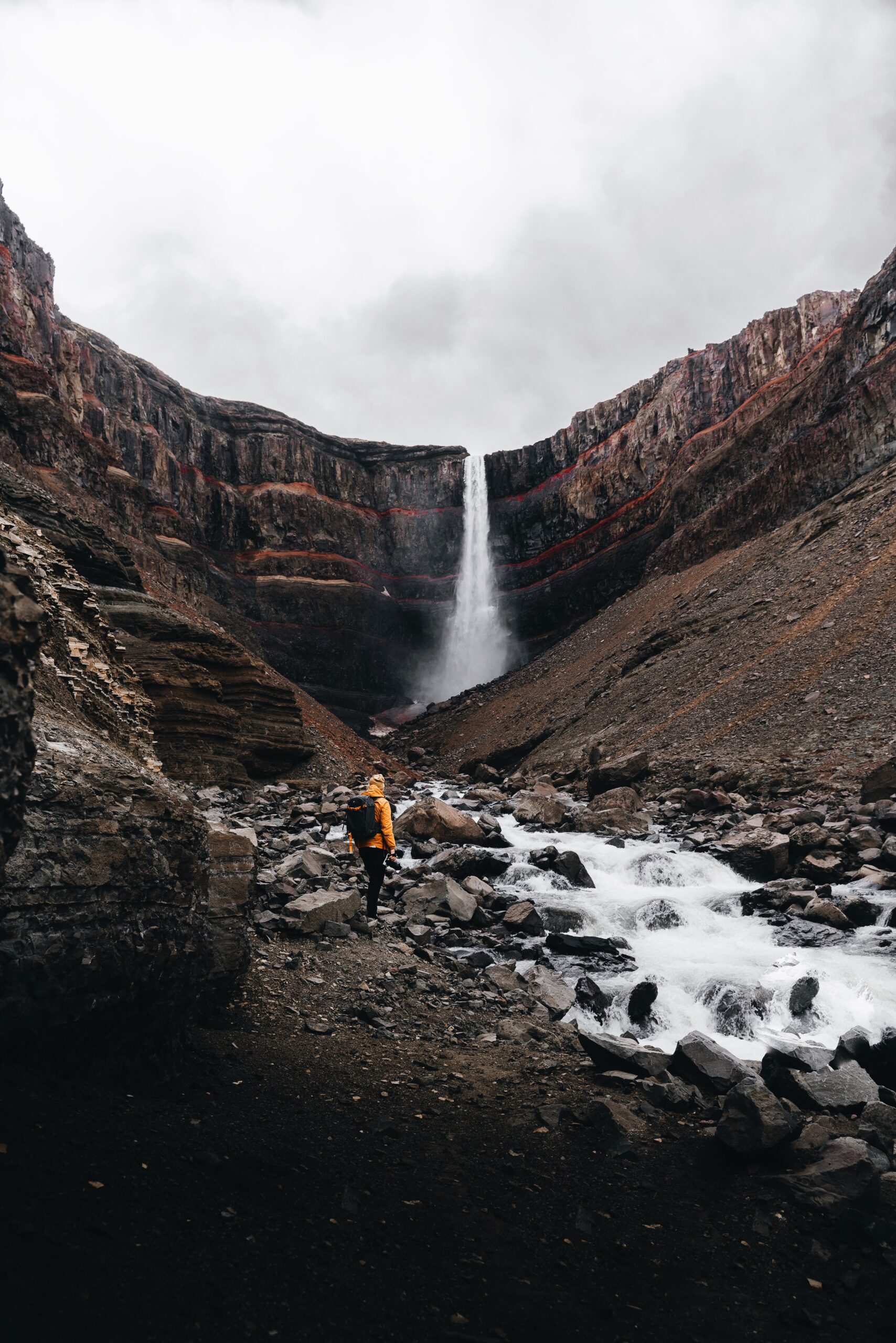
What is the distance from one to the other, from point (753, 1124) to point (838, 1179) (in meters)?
0.46

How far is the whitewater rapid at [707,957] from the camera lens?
6.25m

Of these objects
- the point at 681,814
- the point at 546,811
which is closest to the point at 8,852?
the point at 546,811

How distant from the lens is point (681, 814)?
14867mm

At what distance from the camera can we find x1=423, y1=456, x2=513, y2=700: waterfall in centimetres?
4966

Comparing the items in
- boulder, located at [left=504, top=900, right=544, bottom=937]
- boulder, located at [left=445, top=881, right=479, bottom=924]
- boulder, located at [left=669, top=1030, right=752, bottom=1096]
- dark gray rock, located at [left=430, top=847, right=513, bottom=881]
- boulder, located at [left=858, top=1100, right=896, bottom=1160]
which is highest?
dark gray rock, located at [left=430, top=847, right=513, bottom=881]

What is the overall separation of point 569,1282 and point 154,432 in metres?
51.0

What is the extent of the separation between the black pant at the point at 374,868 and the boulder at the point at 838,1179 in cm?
492

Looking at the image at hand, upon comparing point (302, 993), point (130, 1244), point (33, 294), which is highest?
point (33, 294)

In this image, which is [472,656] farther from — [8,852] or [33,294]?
[8,852]

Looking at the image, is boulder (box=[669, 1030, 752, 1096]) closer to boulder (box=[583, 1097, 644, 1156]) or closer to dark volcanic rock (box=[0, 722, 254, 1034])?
boulder (box=[583, 1097, 644, 1156])

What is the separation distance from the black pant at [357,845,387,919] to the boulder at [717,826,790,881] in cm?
611

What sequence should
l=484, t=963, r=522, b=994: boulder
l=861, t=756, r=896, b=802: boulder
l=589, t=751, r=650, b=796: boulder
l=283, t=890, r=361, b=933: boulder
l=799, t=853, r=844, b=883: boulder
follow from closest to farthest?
l=484, t=963, r=522, b=994: boulder → l=283, t=890, r=361, b=933: boulder → l=799, t=853, r=844, b=883: boulder → l=861, t=756, r=896, b=802: boulder → l=589, t=751, r=650, b=796: boulder

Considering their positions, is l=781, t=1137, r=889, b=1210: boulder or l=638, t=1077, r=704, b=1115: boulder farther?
l=638, t=1077, r=704, b=1115: boulder

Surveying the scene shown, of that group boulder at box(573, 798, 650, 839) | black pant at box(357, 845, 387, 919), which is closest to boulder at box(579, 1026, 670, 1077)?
black pant at box(357, 845, 387, 919)
